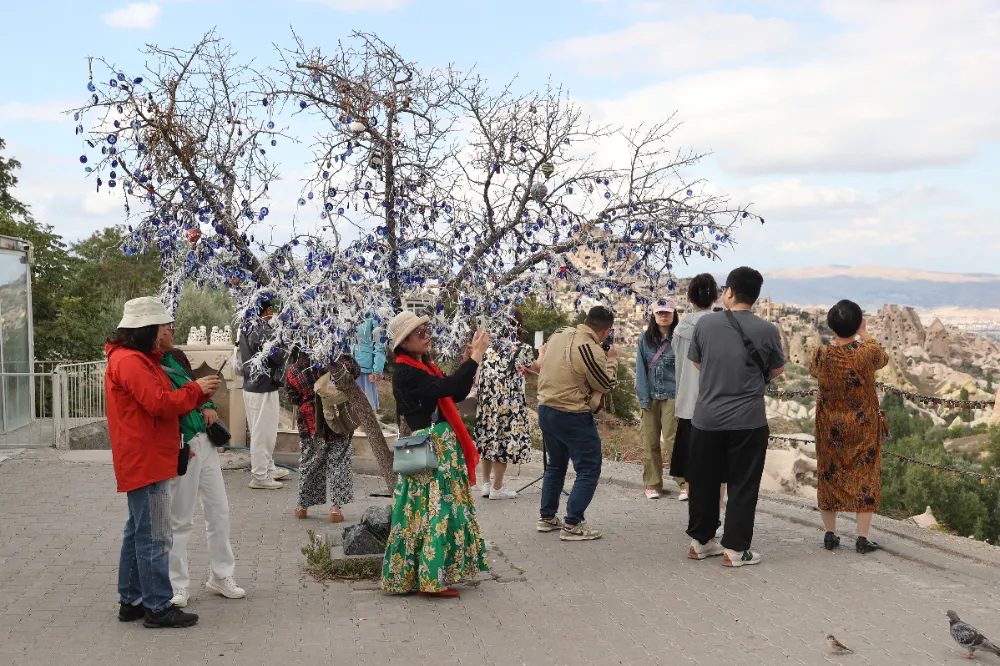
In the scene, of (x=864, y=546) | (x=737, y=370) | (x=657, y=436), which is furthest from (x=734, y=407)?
(x=657, y=436)

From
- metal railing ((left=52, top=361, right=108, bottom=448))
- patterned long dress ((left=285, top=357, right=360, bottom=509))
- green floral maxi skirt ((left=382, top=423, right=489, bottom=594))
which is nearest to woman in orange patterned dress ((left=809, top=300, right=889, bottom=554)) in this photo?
green floral maxi skirt ((left=382, top=423, right=489, bottom=594))

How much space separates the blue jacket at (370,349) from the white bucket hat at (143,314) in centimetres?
133

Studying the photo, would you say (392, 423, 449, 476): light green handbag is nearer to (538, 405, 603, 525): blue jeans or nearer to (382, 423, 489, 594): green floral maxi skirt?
(382, 423, 489, 594): green floral maxi skirt

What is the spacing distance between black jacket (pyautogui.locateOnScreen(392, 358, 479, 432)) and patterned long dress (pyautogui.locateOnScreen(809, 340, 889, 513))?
2.71 m

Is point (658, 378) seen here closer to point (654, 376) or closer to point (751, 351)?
point (654, 376)

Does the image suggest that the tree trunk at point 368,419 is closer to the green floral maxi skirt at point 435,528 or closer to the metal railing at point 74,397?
the green floral maxi skirt at point 435,528

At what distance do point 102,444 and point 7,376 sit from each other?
1734 mm

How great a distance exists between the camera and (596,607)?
576 cm

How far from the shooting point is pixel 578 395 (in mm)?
7238

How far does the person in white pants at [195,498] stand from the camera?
5.60 meters

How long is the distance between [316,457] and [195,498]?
2704 mm

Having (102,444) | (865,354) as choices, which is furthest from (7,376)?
(865,354)

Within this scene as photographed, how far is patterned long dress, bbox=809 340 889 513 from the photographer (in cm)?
681

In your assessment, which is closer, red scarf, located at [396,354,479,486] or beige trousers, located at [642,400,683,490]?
red scarf, located at [396,354,479,486]
